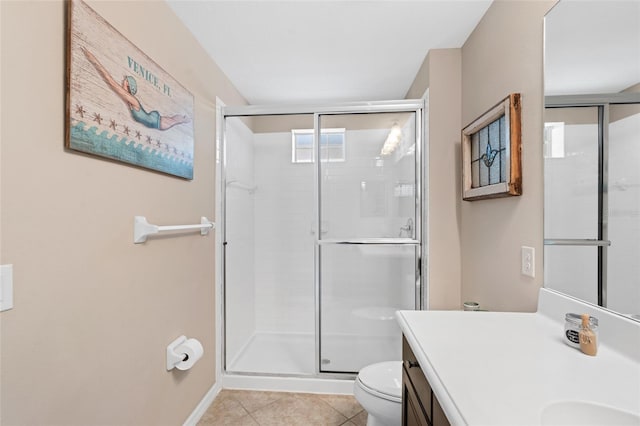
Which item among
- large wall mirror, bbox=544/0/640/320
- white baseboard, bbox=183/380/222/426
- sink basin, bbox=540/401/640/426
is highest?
large wall mirror, bbox=544/0/640/320

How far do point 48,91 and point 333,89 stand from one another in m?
2.13

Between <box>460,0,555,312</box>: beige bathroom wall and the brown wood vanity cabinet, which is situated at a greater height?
<box>460,0,555,312</box>: beige bathroom wall

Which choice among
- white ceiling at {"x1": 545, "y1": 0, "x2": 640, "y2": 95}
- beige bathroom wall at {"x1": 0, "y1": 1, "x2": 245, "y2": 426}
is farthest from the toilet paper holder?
white ceiling at {"x1": 545, "y1": 0, "x2": 640, "y2": 95}

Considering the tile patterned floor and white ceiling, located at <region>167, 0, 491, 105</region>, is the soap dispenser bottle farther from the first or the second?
white ceiling, located at <region>167, 0, 491, 105</region>

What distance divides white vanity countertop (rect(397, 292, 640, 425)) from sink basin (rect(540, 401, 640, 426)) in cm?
1

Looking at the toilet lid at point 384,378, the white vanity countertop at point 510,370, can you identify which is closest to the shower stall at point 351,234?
the toilet lid at point 384,378

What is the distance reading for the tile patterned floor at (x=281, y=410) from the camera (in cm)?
196

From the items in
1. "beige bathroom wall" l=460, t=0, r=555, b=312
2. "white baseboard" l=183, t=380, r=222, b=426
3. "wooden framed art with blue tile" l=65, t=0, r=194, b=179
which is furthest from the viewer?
"white baseboard" l=183, t=380, r=222, b=426

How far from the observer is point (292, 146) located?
10.6 ft

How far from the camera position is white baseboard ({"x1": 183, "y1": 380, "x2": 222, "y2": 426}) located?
1.88 metres

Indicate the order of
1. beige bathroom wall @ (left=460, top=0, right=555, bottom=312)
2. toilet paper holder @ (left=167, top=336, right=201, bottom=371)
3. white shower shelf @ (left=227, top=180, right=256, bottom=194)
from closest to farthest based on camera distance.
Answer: beige bathroom wall @ (left=460, top=0, right=555, bottom=312)
toilet paper holder @ (left=167, top=336, right=201, bottom=371)
white shower shelf @ (left=227, top=180, right=256, bottom=194)

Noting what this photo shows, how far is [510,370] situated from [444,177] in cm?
159

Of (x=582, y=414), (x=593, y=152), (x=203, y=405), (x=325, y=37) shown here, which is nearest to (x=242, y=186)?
(x=325, y=37)

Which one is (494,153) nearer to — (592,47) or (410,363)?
(592,47)
